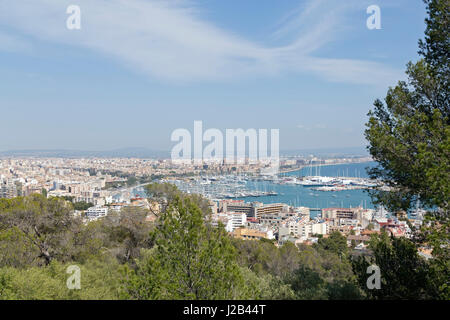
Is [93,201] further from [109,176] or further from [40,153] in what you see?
[40,153]

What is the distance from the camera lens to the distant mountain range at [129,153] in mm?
60219

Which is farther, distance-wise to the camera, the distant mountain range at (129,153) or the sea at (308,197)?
the distant mountain range at (129,153)

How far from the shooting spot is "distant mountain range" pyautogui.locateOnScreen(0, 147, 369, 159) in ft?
198

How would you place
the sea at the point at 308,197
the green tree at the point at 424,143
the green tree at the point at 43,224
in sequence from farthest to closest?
the sea at the point at 308,197 < the green tree at the point at 43,224 < the green tree at the point at 424,143

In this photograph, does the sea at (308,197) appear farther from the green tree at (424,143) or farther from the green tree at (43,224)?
the green tree at (424,143)

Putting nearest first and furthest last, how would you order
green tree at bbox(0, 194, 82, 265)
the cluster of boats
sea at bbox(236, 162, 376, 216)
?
green tree at bbox(0, 194, 82, 265)
sea at bbox(236, 162, 376, 216)
the cluster of boats

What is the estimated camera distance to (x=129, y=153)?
67.8m

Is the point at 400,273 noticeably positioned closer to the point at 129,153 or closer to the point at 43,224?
the point at 43,224

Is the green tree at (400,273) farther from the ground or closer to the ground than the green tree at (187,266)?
closer to the ground

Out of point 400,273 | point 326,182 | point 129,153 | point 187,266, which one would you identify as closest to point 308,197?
point 326,182

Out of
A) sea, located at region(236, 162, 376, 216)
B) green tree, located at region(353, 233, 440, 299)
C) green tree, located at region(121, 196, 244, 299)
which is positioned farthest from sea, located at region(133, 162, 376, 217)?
green tree, located at region(121, 196, 244, 299)

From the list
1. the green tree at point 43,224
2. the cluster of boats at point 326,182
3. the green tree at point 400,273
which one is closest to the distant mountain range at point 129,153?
the cluster of boats at point 326,182

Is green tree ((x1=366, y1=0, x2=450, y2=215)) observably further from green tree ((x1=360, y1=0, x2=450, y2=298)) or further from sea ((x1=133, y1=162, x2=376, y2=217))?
sea ((x1=133, y1=162, x2=376, y2=217))
